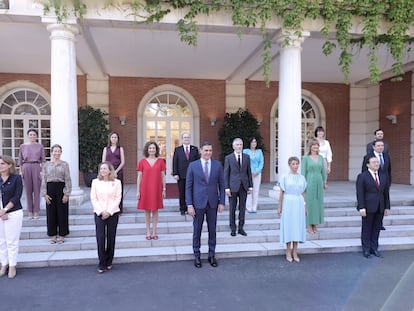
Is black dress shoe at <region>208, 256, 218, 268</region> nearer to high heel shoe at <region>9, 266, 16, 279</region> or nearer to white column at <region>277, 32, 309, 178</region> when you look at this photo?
high heel shoe at <region>9, 266, 16, 279</region>

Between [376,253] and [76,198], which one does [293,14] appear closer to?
[376,253]

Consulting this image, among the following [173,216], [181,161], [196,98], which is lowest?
[173,216]

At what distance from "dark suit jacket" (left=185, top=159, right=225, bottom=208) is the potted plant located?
592cm

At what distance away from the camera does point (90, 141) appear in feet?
30.7

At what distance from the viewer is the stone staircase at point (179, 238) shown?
15.3 feet

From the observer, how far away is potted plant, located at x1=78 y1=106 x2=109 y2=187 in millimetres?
9305

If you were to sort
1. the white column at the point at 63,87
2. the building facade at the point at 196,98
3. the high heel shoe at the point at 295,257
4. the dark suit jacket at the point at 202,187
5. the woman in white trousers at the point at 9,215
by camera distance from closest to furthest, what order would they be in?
the woman in white trousers at the point at 9,215, the dark suit jacket at the point at 202,187, the high heel shoe at the point at 295,257, the white column at the point at 63,87, the building facade at the point at 196,98

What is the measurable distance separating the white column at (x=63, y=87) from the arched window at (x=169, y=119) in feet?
15.6

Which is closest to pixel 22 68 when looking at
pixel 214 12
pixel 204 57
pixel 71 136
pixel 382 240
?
pixel 71 136

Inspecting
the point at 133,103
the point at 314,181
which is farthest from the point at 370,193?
the point at 133,103

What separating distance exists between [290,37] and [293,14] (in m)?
0.46

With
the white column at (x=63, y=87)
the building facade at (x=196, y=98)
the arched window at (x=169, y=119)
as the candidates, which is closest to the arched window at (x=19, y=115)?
the building facade at (x=196, y=98)

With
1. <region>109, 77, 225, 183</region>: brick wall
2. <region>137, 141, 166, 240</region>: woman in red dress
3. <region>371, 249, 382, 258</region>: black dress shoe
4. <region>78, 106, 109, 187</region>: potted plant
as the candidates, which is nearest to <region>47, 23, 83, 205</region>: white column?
<region>137, 141, 166, 240</region>: woman in red dress

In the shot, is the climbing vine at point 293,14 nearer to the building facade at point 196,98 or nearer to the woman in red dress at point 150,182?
the building facade at point 196,98
